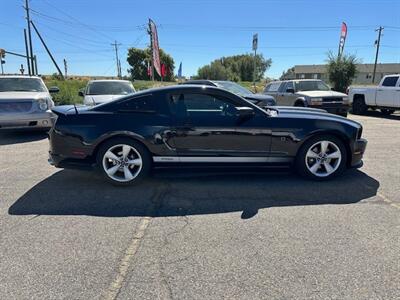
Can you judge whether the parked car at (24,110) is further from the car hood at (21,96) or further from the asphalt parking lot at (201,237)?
the asphalt parking lot at (201,237)

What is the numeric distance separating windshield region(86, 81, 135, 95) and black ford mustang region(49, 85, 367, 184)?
248 inches

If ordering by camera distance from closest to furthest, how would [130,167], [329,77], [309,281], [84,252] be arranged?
[309,281] → [84,252] → [130,167] → [329,77]

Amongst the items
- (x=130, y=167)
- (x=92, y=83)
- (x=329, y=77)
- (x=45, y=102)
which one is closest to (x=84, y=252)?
(x=130, y=167)

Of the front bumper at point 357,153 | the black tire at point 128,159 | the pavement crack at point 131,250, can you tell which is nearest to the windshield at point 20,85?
the black tire at point 128,159

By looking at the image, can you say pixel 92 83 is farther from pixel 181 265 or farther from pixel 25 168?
pixel 181 265

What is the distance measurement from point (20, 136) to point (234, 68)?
302 ft

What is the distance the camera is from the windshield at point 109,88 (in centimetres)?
1103

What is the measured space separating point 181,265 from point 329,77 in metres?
29.9

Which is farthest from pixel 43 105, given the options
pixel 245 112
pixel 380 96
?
pixel 380 96

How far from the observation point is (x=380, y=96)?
14539 mm

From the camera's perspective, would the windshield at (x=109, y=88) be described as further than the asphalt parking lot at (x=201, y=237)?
Yes

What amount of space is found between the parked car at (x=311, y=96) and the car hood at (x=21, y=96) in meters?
8.74

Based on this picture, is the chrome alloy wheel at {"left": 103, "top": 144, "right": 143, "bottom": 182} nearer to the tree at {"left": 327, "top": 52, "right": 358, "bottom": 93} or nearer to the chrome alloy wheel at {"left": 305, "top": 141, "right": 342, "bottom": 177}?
the chrome alloy wheel at {"left": 305, "top": 141, "right": 342, "bottom": 177}

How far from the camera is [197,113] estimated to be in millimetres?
4875
